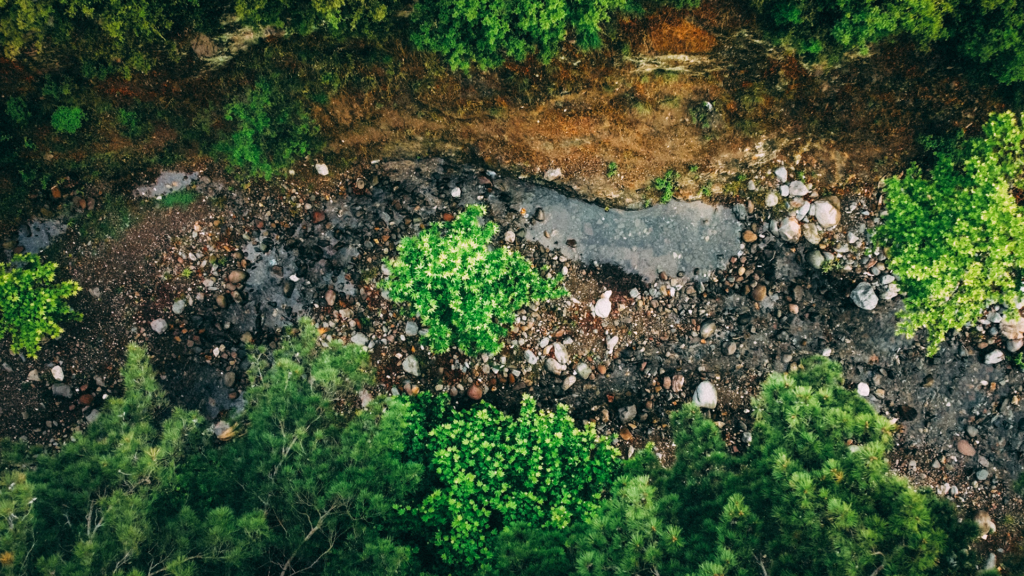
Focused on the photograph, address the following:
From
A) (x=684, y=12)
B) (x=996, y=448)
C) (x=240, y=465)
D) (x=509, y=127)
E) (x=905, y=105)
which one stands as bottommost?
(x=996, y=448)


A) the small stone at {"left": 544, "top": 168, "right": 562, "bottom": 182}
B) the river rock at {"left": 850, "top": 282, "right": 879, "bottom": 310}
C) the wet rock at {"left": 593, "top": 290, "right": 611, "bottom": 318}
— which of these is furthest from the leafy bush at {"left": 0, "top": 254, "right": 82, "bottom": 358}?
the river rock at {"left": 850, "top": 282, "right": 879, "bottom": 310}

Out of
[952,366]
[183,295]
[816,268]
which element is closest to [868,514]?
[816,268]

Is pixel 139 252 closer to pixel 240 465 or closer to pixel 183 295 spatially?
pixel 183 295

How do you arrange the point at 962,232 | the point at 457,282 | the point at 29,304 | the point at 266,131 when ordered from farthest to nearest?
the point at 266,131, the point at 29,304, the point at 457,282, the point at 962,232

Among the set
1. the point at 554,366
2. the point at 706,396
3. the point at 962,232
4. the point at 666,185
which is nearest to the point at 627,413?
the point at 706,396

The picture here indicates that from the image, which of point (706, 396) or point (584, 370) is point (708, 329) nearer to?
point (706, 396)

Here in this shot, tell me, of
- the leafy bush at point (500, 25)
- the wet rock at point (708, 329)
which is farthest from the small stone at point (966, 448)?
the leafy bush at point (500, 25)
